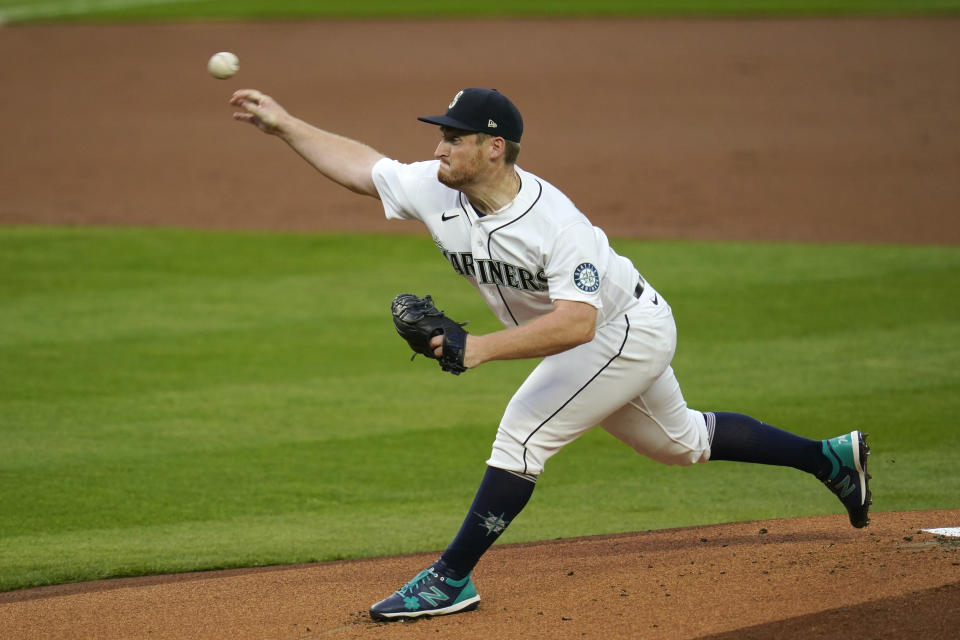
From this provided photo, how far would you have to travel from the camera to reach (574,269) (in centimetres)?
378

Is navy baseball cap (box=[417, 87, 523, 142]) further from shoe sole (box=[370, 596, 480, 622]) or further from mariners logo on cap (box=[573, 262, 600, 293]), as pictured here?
shoe sole (box=[370, 596, 480, 622])

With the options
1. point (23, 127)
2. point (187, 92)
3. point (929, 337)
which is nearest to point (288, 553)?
point (929, 337)

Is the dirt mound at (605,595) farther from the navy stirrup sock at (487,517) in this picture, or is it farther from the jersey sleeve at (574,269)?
the jersey sleeve at (574,269)

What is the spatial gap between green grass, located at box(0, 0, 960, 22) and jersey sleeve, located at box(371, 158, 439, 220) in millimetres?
19461

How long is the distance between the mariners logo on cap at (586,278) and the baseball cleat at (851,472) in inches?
52.4

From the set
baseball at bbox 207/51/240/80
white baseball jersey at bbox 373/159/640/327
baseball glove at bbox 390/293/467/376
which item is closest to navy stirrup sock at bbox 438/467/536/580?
baseball glove at bbox 390/293/467/376

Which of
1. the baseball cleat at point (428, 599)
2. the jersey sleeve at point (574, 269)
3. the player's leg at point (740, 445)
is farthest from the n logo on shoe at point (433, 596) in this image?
the jersey sleeve at point (574, 269)

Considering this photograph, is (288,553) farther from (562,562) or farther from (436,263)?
(436,263)

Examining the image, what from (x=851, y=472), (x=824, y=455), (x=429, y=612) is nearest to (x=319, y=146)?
(x=429, y=612)

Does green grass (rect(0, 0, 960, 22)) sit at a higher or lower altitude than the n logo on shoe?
higher

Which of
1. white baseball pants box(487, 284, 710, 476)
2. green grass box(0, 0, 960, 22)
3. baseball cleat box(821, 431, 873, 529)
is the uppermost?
green grass box(0, 0, 960, 22)

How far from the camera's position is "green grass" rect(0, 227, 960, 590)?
5.41m

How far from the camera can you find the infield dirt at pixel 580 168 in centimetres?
388

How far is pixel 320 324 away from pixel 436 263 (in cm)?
188
